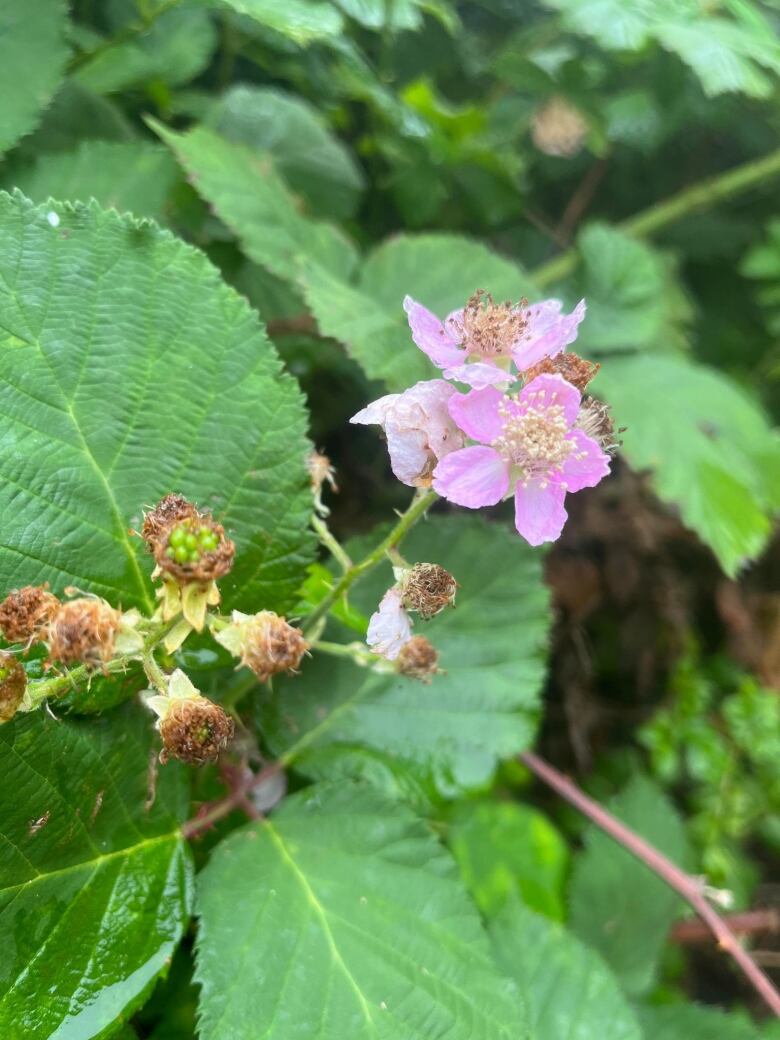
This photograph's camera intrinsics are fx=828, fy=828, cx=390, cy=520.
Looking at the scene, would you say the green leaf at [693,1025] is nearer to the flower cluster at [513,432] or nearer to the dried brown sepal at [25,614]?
the flower cluster at [513,432]

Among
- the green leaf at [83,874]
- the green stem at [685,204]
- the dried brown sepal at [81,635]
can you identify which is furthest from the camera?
the green stem at [685,204]

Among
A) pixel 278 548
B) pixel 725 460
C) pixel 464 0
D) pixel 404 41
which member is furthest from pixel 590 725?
pixel 464 0

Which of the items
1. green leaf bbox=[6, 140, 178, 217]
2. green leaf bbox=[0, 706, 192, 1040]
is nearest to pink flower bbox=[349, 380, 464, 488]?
green leaf bbox=[0, 706, 192, 1040]

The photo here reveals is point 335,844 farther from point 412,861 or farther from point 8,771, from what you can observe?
point 8,771

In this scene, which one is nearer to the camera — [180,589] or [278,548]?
[180,589]

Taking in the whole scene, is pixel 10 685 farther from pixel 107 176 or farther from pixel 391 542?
pixel 107 176

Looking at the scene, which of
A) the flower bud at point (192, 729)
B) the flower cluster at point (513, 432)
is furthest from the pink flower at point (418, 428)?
the flower bud at point (192, 729)
